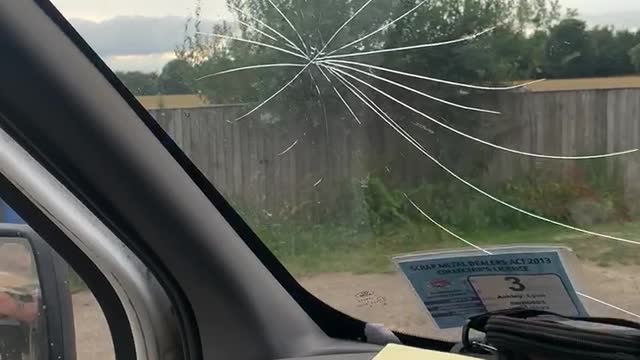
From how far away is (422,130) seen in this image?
1.75 meters

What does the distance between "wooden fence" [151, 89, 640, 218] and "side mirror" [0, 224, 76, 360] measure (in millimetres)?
368

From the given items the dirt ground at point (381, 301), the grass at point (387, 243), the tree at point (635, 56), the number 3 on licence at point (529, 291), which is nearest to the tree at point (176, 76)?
the grass at point (387, 243)

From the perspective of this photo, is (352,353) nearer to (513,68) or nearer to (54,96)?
(513,68)

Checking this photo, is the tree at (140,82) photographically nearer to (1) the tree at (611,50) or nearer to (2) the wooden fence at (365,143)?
(2) the wooden fence at (365,143)

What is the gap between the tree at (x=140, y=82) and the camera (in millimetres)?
1691

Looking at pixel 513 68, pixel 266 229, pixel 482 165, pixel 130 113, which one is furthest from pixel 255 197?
pixel 513 68

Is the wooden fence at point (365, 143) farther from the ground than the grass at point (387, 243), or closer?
farther from the ground

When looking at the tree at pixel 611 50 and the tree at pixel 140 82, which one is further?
the tree at pixel 140 82

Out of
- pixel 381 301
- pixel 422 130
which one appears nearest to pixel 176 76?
pixel 422 130

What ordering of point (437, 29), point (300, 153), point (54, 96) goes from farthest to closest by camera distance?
point (300, 153)
point (437, 29)
point (54, 96)

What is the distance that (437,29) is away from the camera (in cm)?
167

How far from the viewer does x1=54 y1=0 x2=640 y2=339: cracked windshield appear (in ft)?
5.33

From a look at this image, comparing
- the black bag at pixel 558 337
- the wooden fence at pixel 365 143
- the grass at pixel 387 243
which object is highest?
the wooden fence at pixel 365 143

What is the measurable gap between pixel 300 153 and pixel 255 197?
144 mm
